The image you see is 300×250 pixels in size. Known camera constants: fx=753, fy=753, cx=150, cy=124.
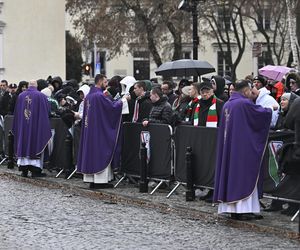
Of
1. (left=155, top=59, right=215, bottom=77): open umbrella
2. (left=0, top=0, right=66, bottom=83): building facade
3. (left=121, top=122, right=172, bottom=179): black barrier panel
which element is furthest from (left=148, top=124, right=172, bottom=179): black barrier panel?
(left=0, top=0, right=66, bottom=83): building facade

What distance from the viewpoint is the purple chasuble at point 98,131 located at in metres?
13.9

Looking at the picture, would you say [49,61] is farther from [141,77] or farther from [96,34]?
[141,77]

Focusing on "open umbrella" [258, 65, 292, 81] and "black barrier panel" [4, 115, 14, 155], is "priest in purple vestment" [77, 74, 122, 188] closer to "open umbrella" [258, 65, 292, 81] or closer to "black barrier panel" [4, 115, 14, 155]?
"black barrier panel" [4, 115, 14, 155]

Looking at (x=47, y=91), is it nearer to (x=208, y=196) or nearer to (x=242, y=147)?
(x=208, y=196)

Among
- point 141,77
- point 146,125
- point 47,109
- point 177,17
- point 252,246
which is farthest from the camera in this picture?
point 141,77

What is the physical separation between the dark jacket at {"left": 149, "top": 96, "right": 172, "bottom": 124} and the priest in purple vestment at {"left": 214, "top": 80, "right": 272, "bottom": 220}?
10.4 feet

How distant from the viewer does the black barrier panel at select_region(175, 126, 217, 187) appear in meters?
12.0

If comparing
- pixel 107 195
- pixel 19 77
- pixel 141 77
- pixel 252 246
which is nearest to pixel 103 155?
pixel 107 195

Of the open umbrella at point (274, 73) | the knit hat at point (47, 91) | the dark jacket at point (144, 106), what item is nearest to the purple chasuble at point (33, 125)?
the knit hat at point (47, 91)

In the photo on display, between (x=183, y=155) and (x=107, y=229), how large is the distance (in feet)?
9.88

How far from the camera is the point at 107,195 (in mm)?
13367

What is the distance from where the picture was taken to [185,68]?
63.0 ft

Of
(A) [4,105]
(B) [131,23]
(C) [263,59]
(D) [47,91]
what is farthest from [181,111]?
(C) [263,59]

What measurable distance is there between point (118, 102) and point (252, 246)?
566 centimetres
